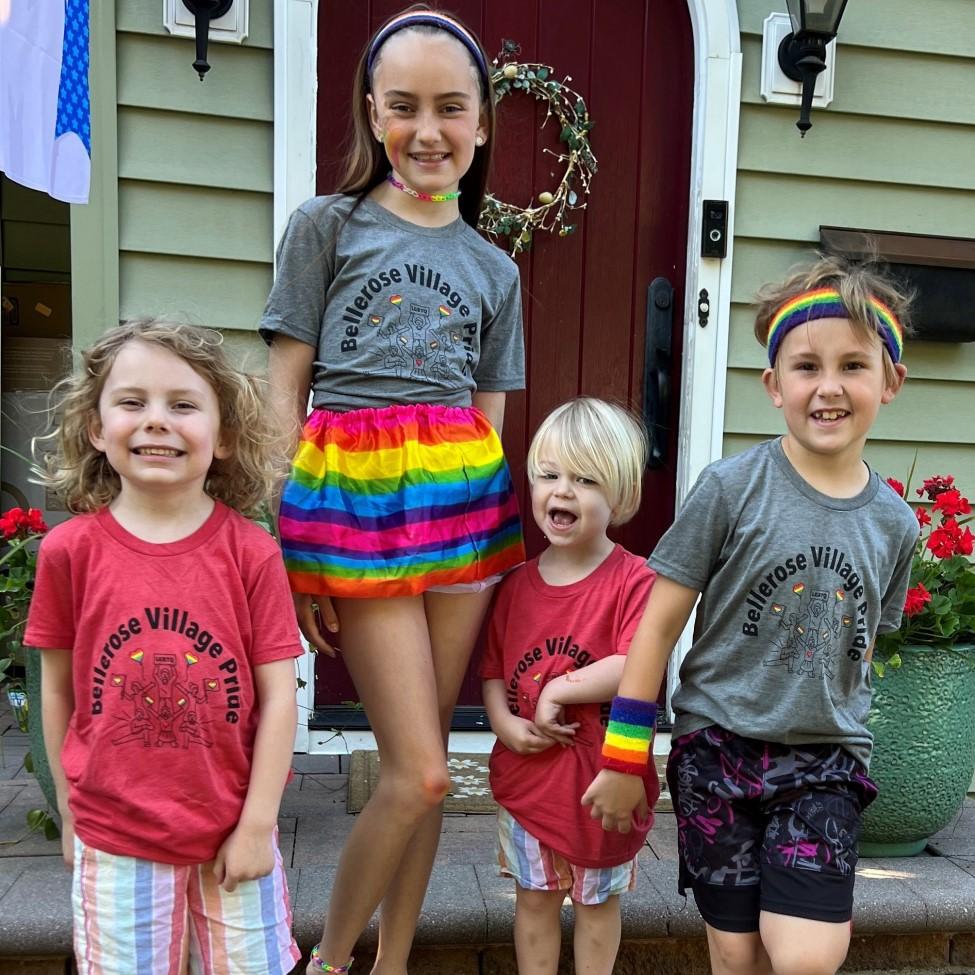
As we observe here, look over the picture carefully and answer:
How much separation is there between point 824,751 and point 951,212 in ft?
7.89

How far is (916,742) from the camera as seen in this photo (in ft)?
8.14

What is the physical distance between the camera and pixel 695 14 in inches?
121

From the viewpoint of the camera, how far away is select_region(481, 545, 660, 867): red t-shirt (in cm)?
173

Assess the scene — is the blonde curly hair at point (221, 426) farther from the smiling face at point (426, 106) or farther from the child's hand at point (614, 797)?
the child's hand at point (614, 797)

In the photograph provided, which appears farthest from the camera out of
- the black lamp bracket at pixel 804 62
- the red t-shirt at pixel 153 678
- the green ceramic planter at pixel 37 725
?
the black lamp bracket at pixel 804 62

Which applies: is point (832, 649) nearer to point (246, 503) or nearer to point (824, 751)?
point (824, 751)

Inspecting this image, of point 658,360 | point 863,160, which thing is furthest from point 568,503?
point 863,160

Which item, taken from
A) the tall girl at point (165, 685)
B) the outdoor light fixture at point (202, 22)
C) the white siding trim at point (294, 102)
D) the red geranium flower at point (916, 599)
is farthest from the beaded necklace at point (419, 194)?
the red geranium flower at point (916, 599)

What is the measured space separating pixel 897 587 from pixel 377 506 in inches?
35.9

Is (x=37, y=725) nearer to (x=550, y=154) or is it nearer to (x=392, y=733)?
(x=392, y=733)

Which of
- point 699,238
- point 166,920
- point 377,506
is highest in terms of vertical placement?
point 699,238

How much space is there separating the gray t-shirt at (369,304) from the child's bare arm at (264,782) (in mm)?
520

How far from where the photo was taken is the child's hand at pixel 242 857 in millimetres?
1419

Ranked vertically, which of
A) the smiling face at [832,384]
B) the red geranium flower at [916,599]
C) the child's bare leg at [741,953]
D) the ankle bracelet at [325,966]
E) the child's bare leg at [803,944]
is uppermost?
the smiling face at [832,384]
